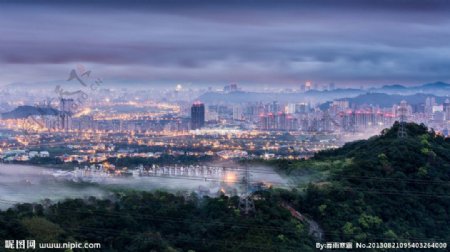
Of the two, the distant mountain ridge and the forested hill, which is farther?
the distant mountain ridge

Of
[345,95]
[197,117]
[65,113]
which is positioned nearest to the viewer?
[65,113]

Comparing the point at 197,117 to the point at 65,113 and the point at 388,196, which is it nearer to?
the point at 65,113

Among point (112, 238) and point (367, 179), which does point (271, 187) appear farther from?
point (112, 238)

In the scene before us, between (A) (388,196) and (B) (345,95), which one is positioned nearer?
(A) (388,196)

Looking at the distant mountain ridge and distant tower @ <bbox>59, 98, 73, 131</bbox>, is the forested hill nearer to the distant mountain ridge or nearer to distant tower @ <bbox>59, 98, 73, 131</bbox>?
distant tower @ <bbox>59, 98, 73, 131</bbox>

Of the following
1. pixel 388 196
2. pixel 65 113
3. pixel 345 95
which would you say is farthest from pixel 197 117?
pixel 388 196

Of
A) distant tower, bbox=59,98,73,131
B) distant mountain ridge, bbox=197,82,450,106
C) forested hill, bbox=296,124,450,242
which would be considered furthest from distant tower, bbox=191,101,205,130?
forested hill, bbox=296,124,450,242

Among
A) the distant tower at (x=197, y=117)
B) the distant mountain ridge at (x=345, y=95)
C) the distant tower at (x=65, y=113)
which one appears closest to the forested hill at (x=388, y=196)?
the distant tower at (x=65, y=113)
